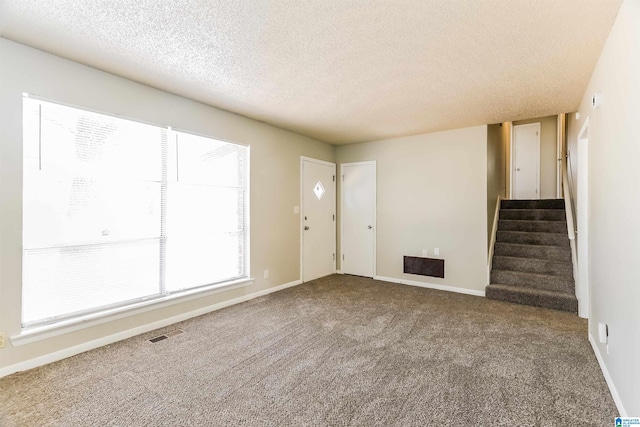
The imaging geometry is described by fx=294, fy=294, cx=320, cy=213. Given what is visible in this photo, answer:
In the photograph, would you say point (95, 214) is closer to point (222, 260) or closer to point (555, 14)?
point (222, 260)

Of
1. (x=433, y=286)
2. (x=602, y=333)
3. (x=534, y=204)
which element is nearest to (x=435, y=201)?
(x=433, y=286)

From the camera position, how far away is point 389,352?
2.53 meters

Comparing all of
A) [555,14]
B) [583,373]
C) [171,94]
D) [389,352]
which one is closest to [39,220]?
[171,94]

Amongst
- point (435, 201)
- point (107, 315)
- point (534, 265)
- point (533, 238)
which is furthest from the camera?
point (435, 201)

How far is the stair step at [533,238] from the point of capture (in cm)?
436

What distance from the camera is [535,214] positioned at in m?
4.97

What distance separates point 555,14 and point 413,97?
4.72 feet

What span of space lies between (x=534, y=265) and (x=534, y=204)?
1.59 metres

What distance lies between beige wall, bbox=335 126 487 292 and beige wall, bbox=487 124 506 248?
0.21 m

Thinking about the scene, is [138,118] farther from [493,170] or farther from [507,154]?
[507,154]

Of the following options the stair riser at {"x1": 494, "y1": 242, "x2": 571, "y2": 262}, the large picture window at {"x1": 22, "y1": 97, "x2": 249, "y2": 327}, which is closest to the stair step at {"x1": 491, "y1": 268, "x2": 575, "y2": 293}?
the stair riser at {"x1": 494, "y1": 242, "x2": 571, "y2": 262}

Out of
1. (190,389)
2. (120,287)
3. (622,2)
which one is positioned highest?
(622,2)

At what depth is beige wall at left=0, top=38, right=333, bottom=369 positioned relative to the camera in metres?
2.17

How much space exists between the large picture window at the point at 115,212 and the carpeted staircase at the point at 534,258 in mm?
3799
